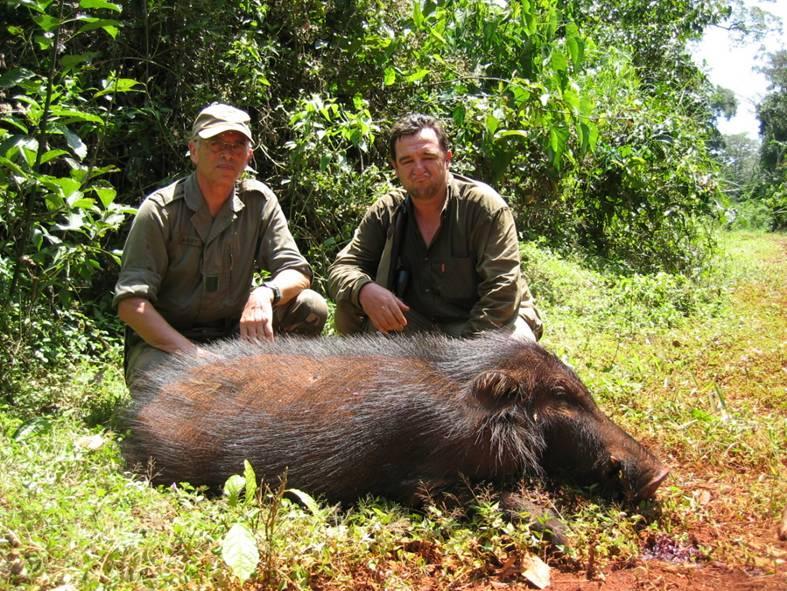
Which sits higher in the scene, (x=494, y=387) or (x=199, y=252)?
(x=199, y=252)

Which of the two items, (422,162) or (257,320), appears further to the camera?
(422,162)

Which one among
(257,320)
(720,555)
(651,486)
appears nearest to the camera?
(720,555)

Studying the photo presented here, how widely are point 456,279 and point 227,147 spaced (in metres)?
1.42

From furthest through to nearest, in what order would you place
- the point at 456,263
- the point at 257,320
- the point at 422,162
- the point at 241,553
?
the point at 456,263 < the point at 422,162 < the point at 257,320 < the point at 241,553

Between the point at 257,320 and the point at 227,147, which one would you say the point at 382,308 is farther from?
the point at 227,147

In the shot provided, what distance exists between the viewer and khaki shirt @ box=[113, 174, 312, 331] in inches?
159

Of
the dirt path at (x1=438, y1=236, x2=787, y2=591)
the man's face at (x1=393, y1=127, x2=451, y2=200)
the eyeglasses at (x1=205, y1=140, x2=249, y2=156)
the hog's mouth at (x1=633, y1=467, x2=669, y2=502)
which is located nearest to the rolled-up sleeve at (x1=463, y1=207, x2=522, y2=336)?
the man's face at (x1=393, y1=127, x2=451, y2=200)

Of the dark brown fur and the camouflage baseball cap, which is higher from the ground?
the camouflage baseball cap

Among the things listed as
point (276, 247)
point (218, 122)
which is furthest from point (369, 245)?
point (218, 122)

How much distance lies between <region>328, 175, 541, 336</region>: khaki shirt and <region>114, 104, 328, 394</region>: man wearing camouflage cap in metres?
0.36

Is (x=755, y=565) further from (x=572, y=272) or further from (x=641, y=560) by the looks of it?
(x=572, y=272)

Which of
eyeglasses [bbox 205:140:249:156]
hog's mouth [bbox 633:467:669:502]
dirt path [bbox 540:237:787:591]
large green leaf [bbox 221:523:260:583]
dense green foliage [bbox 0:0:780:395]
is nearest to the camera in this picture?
large green leaf [bbox 221:523:260:583]

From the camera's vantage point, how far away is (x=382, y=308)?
410cm

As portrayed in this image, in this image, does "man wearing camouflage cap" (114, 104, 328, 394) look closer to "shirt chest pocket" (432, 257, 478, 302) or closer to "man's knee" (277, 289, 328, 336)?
"man's knee" (277, 289, 328, 336)
